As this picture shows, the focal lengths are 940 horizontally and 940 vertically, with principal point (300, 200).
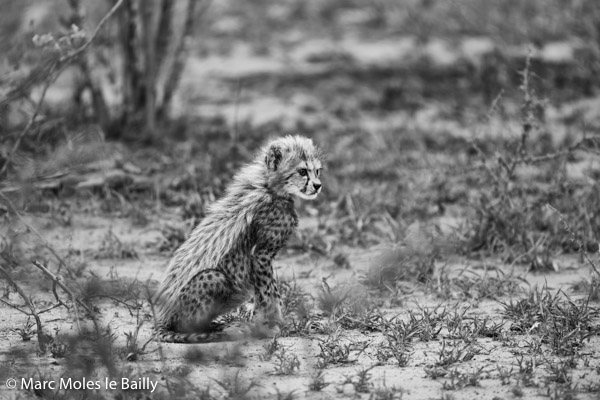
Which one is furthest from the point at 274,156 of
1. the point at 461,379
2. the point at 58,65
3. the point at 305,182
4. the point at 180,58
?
the point at 180,58

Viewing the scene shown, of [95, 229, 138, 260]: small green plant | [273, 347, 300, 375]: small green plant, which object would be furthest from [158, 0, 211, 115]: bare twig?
[273, 347, 300, 375]: small green plant

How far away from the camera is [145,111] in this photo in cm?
954

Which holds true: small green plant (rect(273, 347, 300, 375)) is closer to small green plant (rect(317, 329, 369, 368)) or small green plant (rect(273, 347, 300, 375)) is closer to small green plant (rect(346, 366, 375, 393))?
small green plant (rect(317, 329, 369, 368))

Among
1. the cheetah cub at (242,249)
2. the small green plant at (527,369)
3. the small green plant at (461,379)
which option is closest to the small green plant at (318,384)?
the small green plant at (461,379)

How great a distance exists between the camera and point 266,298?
591 cm

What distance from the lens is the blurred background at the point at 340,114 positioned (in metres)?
7.48

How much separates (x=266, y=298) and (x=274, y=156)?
3.15ft

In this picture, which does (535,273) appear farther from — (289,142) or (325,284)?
(289,142)

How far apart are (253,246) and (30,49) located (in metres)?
3.67

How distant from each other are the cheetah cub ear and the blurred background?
1.35 meters

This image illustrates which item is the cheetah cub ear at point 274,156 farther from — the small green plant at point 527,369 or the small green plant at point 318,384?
the small green plant at point 527,369

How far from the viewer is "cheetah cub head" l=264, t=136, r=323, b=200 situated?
20.3 feet

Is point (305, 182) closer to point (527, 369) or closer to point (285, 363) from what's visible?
point (285, 363)

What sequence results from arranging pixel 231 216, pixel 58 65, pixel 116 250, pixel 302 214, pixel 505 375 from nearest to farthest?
pixel 505 375 → pixel 231 216 → pixel 58 65 → pixel 116 250 → pixel 302 214
